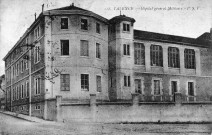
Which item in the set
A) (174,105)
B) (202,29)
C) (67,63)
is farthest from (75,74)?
(202,29)

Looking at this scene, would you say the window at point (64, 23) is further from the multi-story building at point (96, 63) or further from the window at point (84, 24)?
the window at point (84, 24)

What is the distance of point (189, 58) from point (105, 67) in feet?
26.0

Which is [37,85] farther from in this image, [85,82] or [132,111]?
[132,111]

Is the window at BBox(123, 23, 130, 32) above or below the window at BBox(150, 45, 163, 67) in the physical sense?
above

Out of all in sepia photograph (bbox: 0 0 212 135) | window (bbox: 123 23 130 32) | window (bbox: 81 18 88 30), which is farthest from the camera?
window (bbox: 123 23 130 32)

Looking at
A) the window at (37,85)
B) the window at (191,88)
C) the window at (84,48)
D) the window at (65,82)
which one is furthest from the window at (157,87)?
the window at (37,85)

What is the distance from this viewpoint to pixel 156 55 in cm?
2498

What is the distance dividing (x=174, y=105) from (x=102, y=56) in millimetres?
6121

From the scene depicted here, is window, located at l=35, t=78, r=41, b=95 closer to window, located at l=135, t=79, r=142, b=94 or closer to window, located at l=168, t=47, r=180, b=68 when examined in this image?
window, located at l=135, t=79, r=142, b=94

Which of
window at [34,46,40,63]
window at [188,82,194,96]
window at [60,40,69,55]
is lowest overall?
window at [188,82,194,96]

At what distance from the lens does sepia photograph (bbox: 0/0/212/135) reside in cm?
1332

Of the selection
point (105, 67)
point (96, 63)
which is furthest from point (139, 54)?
point (96, 63)

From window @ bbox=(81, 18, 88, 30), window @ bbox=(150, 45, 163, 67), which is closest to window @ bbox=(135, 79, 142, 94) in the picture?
window @ bbox=(150, 45, 163, 67)

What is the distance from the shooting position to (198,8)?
13430 millimetres
